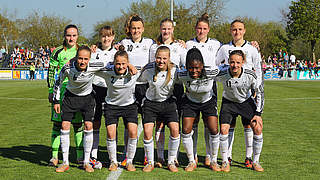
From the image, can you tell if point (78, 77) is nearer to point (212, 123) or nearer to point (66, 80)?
point (66, 80)

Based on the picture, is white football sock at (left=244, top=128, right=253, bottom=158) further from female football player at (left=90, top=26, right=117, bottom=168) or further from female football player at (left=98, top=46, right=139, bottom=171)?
female football player at (left=90, top=26, right=117, bottom=168)

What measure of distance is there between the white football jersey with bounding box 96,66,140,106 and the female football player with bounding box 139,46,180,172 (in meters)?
0.19

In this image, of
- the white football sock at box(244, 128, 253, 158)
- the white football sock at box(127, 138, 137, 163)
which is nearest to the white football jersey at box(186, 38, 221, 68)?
the white football sock at box(244, 128, 253, 158)

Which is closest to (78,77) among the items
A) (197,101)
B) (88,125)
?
(88,125)

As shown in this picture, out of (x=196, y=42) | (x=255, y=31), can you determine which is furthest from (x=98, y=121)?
(x=255, y=31)

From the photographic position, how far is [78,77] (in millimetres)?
5395

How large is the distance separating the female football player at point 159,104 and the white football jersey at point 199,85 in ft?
0.57

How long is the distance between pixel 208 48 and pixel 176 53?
53 cm

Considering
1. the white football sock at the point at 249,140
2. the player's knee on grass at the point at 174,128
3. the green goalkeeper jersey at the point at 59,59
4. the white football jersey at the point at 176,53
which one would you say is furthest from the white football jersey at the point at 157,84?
the white football sock at the point at 249,140

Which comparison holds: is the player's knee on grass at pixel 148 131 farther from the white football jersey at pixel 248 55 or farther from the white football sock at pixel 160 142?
the white football jersey at pixel 248 55

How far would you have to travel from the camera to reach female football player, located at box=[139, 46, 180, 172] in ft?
17.8

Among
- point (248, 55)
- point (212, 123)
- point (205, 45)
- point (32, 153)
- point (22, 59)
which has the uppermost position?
point (22, 59)

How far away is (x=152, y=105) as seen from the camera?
5.50m

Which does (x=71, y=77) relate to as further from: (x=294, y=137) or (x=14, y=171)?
(x=294, y=137)
